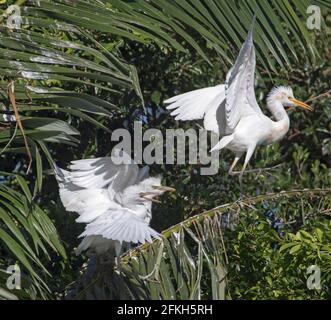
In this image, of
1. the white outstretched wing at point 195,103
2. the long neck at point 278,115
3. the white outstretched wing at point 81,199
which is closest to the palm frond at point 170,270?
the white outstretched wing at point 81,199

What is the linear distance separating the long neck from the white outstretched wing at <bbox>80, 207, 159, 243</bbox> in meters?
1.72

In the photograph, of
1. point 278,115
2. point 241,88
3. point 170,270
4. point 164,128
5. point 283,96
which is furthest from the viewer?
point 164,128

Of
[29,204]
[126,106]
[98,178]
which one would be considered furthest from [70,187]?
[126,106]

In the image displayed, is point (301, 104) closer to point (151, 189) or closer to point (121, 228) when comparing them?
point (151, 189)

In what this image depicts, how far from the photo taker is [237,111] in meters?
4.79

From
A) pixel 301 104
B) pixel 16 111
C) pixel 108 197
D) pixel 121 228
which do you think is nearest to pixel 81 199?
pixel 108 197

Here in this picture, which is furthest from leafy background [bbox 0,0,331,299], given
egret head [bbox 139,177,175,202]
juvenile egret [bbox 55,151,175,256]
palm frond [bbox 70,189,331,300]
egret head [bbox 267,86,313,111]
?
egret head [bbox 267,86,313,111]

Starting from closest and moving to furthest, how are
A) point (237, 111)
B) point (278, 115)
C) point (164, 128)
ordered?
point (237, 111), point (278, 115), point (164, 128)

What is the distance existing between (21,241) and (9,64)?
53 cm

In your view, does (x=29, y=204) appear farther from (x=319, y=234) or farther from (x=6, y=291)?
(x=319, y=234)

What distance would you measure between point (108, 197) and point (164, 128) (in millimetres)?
1752

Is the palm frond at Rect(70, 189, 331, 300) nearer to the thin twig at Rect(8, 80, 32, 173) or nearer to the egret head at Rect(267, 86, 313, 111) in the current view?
the thin twig at Rect(8, 80, 32, 173)

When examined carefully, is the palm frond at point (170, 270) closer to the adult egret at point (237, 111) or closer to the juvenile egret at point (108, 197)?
the juvenile egret at point (108, 197)

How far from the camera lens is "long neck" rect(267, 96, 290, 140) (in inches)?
207
